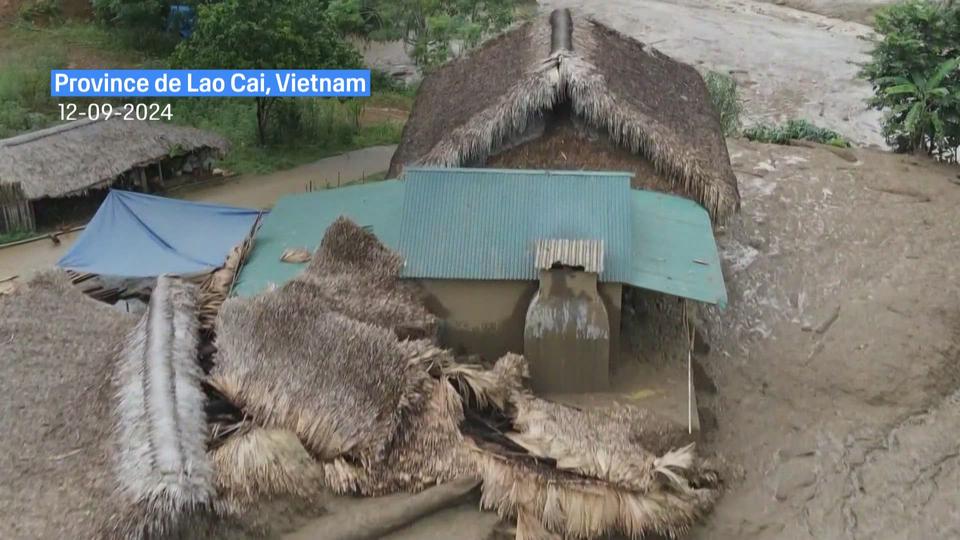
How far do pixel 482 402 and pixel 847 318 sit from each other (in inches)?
233

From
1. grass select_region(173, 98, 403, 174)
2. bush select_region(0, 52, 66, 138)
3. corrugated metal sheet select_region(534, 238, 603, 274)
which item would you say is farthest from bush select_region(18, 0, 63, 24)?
corrugated metal sheet select_region(534, 238, 603, 274)

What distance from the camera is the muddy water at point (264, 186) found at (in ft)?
45.4

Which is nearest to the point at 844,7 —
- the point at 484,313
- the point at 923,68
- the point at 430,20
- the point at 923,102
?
the point at 923,68

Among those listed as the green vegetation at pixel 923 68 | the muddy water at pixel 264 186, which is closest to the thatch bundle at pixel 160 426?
the muddy water at pixel 264 186

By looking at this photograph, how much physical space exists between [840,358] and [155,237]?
8.46 m

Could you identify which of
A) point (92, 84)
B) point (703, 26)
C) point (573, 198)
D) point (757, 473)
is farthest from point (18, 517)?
point (703, 26)

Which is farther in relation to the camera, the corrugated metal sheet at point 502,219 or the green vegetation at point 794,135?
the green vegetation at point 794,135

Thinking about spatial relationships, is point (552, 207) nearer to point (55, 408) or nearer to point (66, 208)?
point (55, 408)

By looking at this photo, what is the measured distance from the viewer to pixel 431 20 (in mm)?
20016

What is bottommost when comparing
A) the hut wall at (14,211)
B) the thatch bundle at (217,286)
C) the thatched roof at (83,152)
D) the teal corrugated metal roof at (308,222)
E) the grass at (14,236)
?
the grass at (14,236)

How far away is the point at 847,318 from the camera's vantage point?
11453mm

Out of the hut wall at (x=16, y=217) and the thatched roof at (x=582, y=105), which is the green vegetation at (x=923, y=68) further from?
the hut wall at (x=16, y=217)

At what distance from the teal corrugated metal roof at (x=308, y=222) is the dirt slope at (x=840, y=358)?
156 inches

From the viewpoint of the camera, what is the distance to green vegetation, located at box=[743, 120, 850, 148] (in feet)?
58.8
